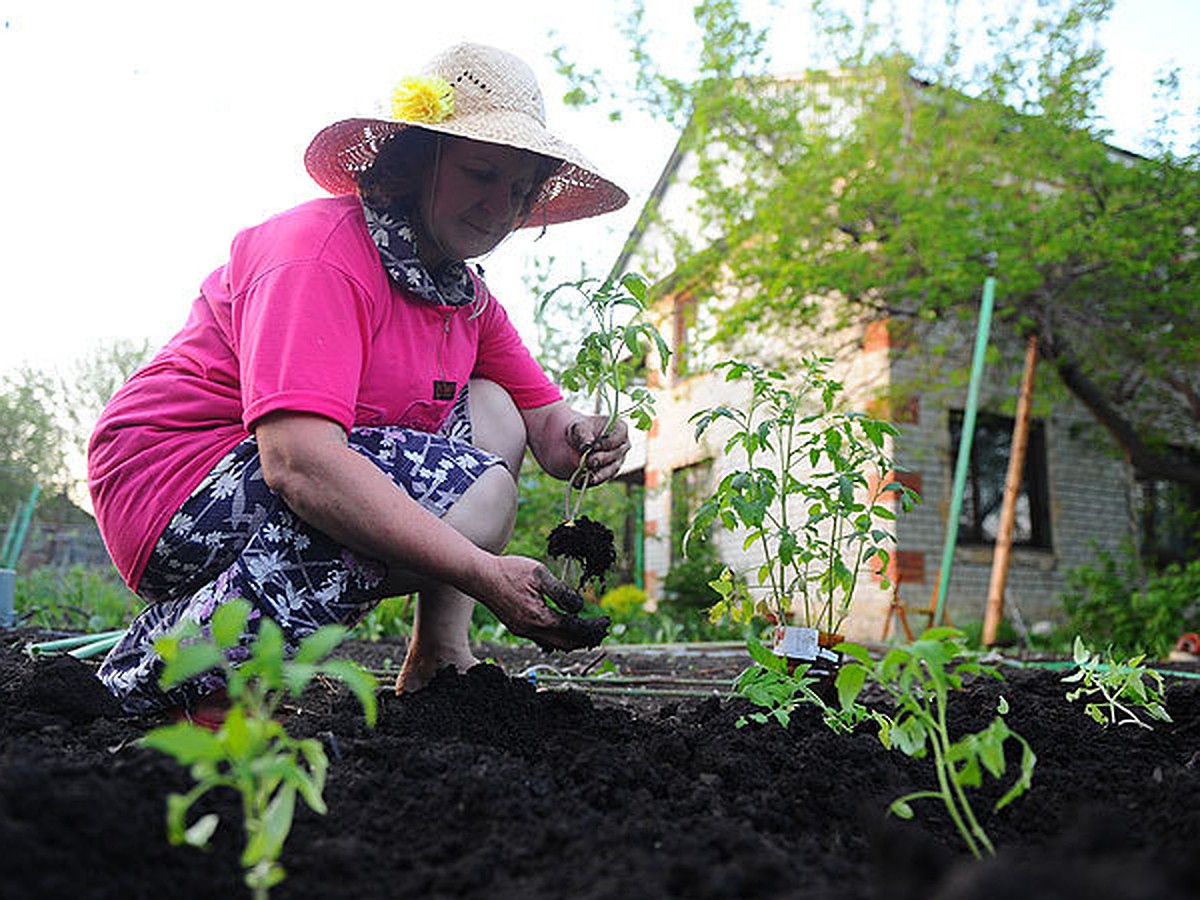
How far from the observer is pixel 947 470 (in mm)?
9789

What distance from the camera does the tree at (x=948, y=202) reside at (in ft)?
26.0

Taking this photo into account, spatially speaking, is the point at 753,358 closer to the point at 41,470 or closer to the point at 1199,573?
the point at 1199,573

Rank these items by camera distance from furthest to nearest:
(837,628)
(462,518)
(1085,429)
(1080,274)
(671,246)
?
(1085,429) → (671,246) → (1080,274) → (837,628) → (462,518)

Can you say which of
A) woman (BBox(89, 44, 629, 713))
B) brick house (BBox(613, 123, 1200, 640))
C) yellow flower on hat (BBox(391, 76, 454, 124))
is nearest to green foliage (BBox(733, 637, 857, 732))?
woman (BBox(89, 44, 629, 713))

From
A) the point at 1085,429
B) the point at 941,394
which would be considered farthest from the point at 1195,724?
the point at 1085,429

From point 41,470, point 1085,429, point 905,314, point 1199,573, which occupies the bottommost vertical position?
point 41,470

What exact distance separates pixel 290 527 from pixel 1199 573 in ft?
24.2

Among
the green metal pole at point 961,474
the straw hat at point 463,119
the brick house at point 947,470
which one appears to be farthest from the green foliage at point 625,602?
the straw hat at point 463,119

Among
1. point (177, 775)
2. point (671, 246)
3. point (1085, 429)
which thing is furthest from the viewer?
point (1085, 429)

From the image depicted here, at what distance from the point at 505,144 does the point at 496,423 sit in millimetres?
721

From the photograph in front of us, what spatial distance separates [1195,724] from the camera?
1.89 meters

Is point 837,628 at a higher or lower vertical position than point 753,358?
lower

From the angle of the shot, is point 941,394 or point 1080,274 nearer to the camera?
point 1080,274

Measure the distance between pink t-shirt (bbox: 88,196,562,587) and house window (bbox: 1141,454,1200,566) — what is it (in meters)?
10.7
